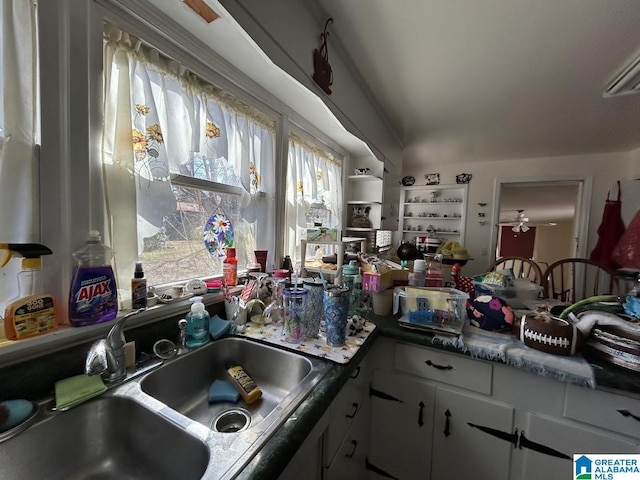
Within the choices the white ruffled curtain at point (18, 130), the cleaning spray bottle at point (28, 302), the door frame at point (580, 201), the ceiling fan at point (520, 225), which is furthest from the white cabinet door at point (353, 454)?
the ceiling fan at point (520, 225)

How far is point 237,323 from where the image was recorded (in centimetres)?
103

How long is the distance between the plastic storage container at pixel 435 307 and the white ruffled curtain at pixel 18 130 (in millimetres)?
1244

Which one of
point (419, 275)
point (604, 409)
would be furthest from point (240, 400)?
point (604, 409)

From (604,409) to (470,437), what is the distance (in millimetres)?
427

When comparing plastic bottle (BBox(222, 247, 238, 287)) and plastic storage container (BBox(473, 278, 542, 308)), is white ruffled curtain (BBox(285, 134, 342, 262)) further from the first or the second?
plastic storage container (BBox(473, 278, 542, 308))

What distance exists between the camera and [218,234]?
1.22 m

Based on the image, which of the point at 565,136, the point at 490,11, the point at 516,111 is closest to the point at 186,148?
the point at 490,11

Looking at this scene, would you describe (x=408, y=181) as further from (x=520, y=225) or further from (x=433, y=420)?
(x=433, y=420)

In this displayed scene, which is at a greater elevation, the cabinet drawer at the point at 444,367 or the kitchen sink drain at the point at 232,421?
the cabinet drawer at the point at 444,367

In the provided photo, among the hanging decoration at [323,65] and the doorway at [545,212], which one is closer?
the hanging decoration at [323,65]

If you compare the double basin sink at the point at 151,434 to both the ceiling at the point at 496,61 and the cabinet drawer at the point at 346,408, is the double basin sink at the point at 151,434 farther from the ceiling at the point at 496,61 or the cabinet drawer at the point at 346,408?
the ceiling at the point at 496,61

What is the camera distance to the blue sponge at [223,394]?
80 centimetres

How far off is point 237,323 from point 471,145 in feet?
9.76

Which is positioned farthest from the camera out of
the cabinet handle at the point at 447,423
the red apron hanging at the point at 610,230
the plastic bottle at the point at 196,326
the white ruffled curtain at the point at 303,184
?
the red apron hanging at the point at 610,230
